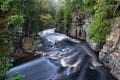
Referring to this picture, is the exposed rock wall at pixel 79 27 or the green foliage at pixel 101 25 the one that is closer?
the green foliage at pixel 101 25

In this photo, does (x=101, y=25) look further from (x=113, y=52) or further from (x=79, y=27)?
(x=79, y=27)

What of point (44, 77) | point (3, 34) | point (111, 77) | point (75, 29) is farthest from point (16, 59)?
point (75, 29)

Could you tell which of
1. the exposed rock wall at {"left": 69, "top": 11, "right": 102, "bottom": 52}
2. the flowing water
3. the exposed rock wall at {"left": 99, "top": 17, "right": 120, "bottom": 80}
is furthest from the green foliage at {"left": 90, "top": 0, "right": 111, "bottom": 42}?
the exposed rock wall at {"left": 69, "top": 11, "right": 102, "bottom": 52}

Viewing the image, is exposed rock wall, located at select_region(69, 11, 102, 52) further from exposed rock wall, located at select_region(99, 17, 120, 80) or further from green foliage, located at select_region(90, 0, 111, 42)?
exposed rock wall, located at select_region(99, 17, 120, 80)

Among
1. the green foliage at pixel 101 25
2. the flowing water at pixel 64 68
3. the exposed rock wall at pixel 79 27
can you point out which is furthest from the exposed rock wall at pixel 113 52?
the exposed rock wall at pixel 79 27

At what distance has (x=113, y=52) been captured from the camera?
58.7 feet

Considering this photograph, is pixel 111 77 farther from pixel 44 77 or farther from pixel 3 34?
pixel 3 34

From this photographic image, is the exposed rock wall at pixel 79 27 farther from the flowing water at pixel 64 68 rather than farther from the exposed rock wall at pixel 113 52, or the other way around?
the exposed rock wall at pixel 113 52

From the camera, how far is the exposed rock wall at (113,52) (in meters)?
16.6

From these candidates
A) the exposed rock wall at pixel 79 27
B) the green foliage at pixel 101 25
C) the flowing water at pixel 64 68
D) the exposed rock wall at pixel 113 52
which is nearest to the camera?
the flowing water at pixel 64 68

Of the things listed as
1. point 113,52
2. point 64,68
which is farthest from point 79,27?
point 64,68

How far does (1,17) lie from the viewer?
63.7 feet

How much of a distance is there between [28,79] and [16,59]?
5.22 meters

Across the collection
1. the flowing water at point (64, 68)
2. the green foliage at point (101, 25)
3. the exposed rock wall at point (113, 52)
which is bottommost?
the flowing water at point (64, 68)
